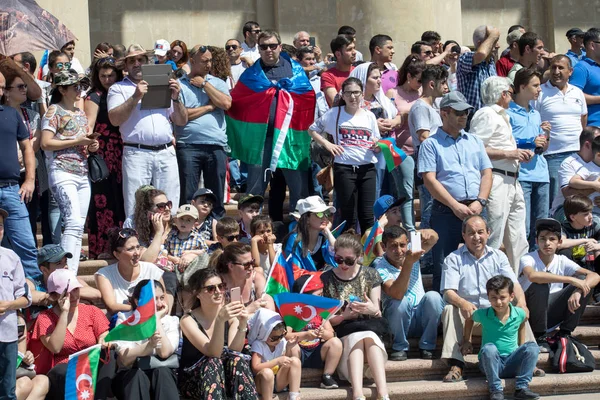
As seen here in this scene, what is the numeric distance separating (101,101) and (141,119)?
53 cm

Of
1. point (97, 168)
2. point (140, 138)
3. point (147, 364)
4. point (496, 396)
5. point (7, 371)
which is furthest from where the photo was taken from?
point (140, 138)

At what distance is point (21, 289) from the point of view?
9.07m

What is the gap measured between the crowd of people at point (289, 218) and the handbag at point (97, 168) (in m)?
0.04

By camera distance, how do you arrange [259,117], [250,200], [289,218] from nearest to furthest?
1. [250,200]
2. [259,117]
3. [289,218]

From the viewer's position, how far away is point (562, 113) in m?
13.6

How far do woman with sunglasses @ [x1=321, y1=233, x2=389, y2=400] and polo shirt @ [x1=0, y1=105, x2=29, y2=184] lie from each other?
2628 mm

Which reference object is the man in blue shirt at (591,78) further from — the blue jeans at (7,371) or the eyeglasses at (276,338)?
the blue jeans at (7,371)

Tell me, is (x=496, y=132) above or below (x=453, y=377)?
above

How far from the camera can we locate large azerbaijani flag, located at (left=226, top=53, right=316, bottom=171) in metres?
13.1

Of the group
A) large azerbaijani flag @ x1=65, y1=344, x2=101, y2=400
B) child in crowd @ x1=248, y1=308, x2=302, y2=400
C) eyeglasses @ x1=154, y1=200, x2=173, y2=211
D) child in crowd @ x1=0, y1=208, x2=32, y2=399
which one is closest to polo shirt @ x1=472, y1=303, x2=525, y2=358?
child in crowd @ x1=248, y1=308, x2=302, y2=400

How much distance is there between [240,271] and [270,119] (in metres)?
3.38

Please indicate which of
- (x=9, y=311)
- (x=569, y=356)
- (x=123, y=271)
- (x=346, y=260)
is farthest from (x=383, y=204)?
(x=9, y=311)

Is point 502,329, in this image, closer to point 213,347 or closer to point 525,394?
point 525,394

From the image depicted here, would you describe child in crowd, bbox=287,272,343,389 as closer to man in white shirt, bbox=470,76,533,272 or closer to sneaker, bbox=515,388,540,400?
sneaker, bbox=515,388,540,400
